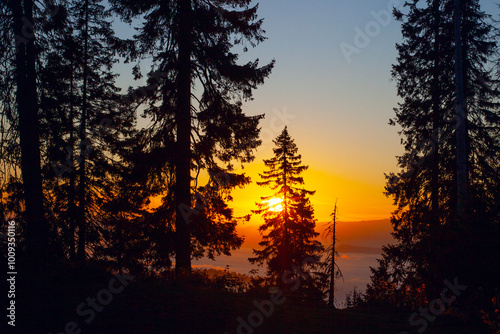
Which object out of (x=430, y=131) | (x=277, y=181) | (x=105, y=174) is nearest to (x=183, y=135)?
→ (x=105, y=174)

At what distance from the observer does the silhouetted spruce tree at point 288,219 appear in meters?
30.7

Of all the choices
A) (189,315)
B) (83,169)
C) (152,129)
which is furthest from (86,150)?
(189,315)

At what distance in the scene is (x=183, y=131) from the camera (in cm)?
1425

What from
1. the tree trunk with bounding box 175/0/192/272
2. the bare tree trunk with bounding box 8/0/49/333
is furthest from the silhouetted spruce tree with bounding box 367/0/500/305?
the bare tree trunk with bounding box 8/0/49/333

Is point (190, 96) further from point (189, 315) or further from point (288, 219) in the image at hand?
point (288, 219)

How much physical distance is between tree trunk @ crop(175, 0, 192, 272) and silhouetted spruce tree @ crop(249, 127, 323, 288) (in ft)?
56.2

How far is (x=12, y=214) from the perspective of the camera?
12477mm

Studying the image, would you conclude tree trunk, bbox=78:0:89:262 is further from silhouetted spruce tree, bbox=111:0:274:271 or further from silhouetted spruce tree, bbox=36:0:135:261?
silhouetted spruce tree, bbox=111:0:274:271

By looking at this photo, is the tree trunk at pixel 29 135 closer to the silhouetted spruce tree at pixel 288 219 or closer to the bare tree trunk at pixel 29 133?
the bare tree trunk at pixel 29 133

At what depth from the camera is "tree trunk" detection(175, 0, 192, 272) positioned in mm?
14109

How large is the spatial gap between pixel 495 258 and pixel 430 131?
495 inches

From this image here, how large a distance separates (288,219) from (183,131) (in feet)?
60.0

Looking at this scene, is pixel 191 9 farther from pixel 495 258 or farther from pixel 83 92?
pixel 495 258

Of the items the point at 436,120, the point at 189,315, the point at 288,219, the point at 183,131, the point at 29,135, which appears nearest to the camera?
the point at 189,315
